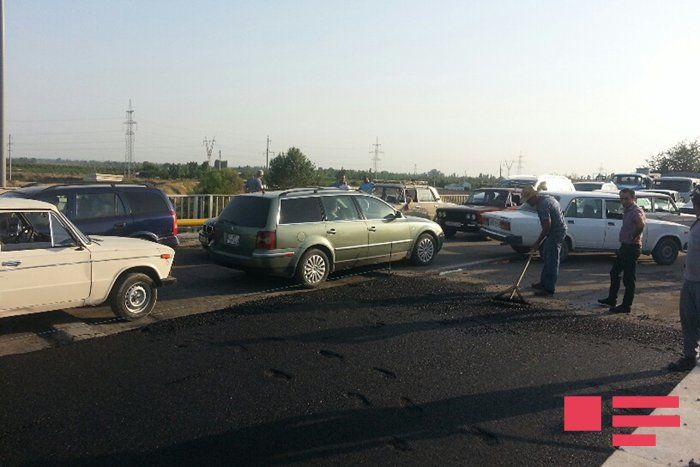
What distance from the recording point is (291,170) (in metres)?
57.7

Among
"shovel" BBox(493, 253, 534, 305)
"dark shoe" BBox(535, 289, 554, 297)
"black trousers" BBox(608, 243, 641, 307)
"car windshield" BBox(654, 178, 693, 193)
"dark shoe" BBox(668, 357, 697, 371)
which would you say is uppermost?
"car windshield" BBox(654, 178, 693, 193)

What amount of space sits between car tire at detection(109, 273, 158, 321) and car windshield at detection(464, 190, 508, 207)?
12.5 meters

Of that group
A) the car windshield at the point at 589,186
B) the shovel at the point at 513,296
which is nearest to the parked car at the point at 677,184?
the car windshield at the point at 589,186

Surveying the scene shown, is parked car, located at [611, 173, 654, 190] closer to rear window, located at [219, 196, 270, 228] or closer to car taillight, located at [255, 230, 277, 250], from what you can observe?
rear window, located at [219, 196, 270, 228]

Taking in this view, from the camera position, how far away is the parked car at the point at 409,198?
61.3 feet

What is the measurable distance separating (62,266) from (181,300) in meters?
2.22

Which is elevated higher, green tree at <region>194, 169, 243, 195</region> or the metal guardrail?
green tree at <region>194, 169, 243, 195</region>

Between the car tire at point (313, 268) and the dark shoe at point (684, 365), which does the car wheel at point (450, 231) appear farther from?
the dark shoe at point (684, 365)

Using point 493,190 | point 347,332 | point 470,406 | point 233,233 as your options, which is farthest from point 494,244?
point 470,406

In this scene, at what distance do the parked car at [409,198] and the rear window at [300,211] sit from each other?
27.6 feet

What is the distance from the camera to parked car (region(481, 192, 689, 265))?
43.0 feet

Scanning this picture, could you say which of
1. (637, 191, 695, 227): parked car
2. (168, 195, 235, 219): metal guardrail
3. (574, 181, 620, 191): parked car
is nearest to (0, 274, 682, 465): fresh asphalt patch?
(637, 191, 695, 227): parked car

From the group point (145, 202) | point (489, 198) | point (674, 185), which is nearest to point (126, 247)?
point (145, 202)

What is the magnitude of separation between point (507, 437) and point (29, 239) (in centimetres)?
563
